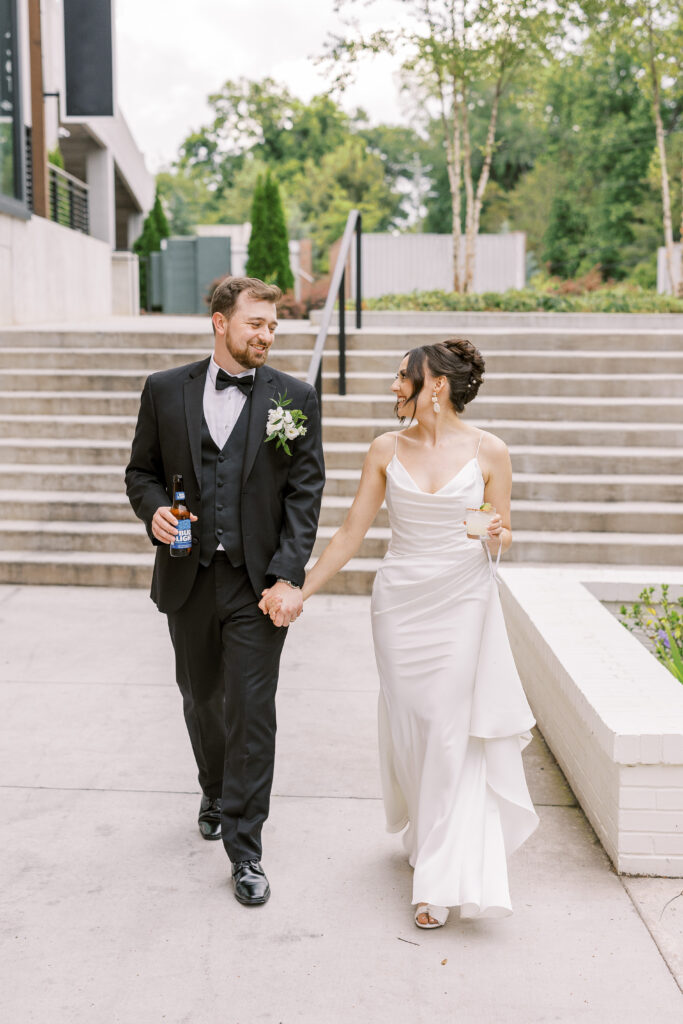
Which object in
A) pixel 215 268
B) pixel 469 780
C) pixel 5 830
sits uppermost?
pixel 215 268

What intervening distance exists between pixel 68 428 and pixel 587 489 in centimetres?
443

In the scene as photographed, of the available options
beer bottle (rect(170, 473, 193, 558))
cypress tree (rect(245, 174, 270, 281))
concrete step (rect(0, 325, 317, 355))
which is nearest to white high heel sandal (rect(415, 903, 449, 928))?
beer bottle (rect(170, 473, 193, 558))

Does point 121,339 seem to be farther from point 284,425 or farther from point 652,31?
point 652,31

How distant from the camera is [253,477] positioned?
146 inches

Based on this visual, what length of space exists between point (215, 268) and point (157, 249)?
6.54ft

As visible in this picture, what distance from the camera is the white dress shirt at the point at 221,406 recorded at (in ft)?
12.3

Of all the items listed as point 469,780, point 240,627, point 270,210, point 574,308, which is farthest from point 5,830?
point 270,210

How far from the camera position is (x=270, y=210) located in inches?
1001

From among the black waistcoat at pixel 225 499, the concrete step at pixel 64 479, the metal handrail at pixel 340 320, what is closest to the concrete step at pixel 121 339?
the metal handrail at pixel 340 320

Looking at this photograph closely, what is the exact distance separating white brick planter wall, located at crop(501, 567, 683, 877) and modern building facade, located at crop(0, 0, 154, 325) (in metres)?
9.77

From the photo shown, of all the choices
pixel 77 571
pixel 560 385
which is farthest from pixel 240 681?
pixel 560 385

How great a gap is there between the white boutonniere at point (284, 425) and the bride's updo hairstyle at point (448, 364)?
37 cm

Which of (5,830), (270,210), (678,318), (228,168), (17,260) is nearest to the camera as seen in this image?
(5,830)

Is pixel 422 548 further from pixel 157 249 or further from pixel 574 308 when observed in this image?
pixel 157 249
